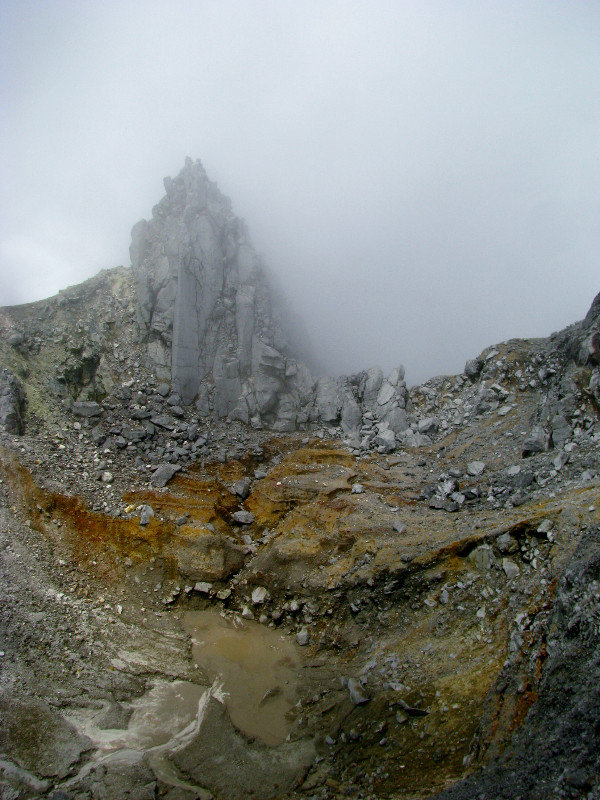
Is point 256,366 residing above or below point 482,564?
above

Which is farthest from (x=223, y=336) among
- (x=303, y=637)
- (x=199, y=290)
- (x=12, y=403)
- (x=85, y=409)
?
(x=303, y=637)

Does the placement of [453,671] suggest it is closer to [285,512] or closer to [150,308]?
[285,512]

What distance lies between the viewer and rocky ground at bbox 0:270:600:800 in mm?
11242

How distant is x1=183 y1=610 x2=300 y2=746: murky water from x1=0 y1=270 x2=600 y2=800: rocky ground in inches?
10.7

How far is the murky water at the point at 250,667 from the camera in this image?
14.7 m

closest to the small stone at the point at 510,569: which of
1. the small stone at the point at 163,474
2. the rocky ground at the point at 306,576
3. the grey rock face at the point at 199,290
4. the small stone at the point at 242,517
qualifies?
the rocky ground at the point at 306,576

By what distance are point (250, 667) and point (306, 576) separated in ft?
13.8

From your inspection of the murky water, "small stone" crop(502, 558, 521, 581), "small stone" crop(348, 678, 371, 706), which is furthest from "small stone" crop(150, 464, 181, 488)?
"small stone" crop(502, 558, 521, 581)

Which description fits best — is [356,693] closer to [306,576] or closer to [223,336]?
[306,576]

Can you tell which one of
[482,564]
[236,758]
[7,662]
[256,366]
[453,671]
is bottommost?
[236,758]

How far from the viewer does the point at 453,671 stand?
13.1 m

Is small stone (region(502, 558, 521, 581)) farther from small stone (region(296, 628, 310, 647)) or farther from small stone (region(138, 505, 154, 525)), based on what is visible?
small stone (region(138, 505, 154, 525))

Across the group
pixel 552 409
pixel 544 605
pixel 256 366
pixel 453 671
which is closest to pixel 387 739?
pixel 453 671

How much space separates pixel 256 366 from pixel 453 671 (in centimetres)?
2514
